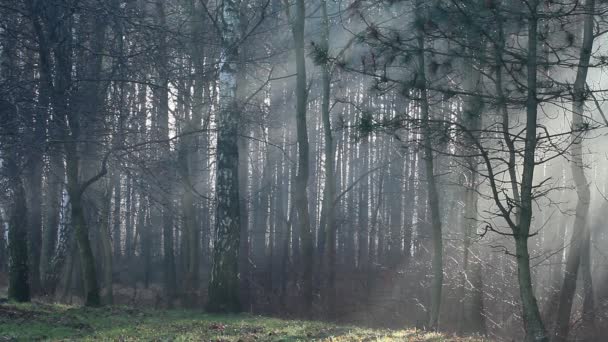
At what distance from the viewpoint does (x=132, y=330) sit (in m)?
Result: 10.1

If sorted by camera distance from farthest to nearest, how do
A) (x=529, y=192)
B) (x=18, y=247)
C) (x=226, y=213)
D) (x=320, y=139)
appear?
(x=320, y=139)
(x=226, y=213)
(x=18, y=247)
(x=529, y=192)

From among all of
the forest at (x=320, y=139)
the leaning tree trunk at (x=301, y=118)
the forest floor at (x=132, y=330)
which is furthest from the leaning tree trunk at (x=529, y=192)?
the leaning tree trunk at (x=301, y=118)

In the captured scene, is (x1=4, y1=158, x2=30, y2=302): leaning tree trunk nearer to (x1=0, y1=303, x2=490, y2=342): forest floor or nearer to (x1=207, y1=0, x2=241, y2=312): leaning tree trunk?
(x1=0, y1=303, x2=490, y2=342): forest floor

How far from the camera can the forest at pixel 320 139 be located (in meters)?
9.04

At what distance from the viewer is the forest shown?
904 centimetres

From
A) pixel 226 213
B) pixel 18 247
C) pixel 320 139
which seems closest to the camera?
pixel 18 247

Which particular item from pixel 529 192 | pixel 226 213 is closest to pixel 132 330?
pixel 226 213

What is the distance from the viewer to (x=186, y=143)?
67.3 feet

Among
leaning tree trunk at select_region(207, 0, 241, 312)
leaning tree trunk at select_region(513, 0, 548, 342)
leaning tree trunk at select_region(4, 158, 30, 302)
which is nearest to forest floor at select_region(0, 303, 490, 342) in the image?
leaning tree trunk at select_region(4, 158, 30, 302)

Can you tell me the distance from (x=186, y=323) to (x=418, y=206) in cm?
2116

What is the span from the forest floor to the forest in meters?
0.60

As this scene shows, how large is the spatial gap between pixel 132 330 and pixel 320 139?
82.0ft

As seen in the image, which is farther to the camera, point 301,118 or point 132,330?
point 301,118

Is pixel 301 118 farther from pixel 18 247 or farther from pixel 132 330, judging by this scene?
pixel 132 330
